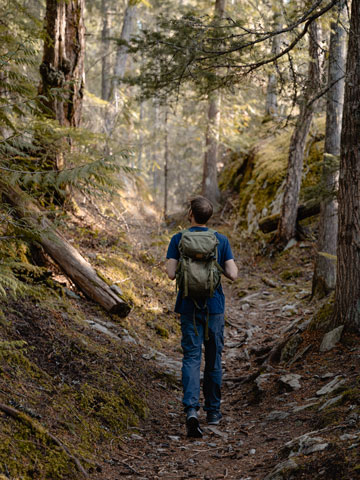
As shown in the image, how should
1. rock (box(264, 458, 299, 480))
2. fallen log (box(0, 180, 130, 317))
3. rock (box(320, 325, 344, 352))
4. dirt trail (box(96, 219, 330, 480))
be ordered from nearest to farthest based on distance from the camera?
rock (box(264, 458, 299, 480)), dirt trail (box(96, 219, 330, 480)), rock (box(320, 325, 344, 352)), fallen log (box(0, 180, 130, 317))

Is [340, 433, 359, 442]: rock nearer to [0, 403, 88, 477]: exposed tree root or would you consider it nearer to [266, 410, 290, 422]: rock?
[266, 410, 290, 422]: rock

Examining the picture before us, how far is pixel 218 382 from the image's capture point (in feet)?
14.9

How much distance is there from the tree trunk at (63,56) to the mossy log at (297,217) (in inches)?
294

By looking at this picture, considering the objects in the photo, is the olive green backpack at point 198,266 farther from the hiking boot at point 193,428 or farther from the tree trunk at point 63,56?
the tree trunk at point 63,56

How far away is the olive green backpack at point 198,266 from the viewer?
418 cm

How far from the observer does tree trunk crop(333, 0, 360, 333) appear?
4781 millimetres

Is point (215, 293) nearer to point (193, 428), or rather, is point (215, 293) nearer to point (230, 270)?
point (230, 270)

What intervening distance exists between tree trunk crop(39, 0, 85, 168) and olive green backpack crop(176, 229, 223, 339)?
3806 mm

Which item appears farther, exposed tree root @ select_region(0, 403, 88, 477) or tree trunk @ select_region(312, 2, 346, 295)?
tree trunk @ select_region(312, 2, 346, 295)

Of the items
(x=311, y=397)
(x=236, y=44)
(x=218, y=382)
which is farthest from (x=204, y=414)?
(x=236, y=44)

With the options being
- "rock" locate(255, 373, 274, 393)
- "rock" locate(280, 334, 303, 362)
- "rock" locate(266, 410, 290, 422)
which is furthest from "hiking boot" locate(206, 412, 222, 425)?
"rock" locate(280, 334, 303, 362)

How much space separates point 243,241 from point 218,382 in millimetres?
9868

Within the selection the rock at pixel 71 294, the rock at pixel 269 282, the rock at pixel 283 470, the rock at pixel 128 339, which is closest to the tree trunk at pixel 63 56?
the rock at pixel 71 294

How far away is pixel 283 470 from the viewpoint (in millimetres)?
2648
